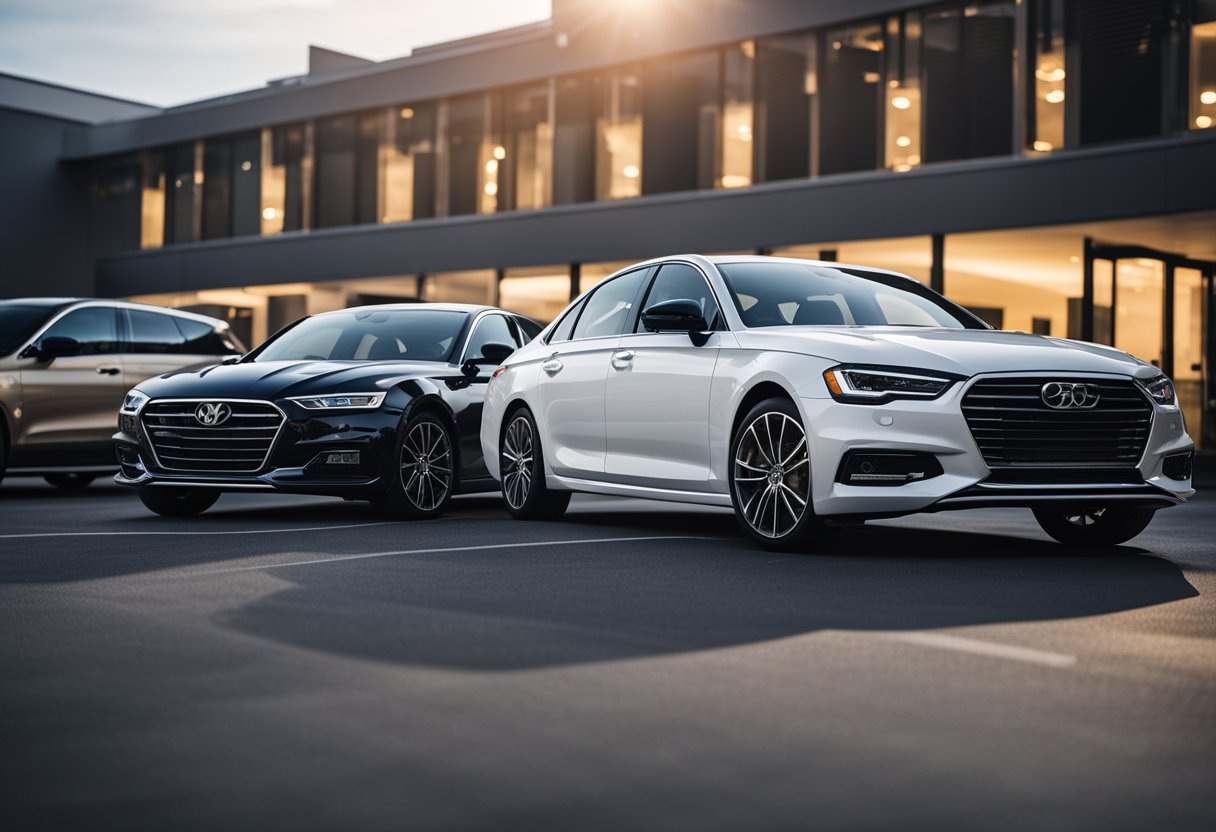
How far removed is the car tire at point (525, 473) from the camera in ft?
35.4

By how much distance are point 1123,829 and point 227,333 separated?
1361cm

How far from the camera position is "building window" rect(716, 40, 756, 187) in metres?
28.8

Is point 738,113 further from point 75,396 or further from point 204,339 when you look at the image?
point 75,396

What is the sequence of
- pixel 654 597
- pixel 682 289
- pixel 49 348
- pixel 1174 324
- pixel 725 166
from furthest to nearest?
pixel 725 166 < pixel 1174 324 < pixel 49 348 < pixel 682 289 < pixel 654 597

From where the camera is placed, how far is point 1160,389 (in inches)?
335

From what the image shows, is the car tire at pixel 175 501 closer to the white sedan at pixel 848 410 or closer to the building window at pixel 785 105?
the white sedan at pixel 848 410

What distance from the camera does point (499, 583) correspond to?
706cm

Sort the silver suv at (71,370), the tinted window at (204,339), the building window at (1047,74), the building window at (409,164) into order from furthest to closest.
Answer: the building window at (409,164) → the building window at (1047,74) → the tinted window at (204,339) → the silver suv at (71,370)

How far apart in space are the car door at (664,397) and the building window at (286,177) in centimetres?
2991

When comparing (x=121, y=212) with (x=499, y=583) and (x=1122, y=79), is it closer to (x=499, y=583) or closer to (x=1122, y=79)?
(x=1122, y=79)

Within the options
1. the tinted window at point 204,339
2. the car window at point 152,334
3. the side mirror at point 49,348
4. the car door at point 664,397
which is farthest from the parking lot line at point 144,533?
the tinted window at point 204,339

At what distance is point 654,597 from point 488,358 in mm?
5546

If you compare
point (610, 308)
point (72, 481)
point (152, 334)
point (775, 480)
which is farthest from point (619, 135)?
point (775, 480)

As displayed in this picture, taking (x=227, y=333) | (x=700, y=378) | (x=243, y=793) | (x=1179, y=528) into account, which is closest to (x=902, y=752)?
(x=243, y=793)
